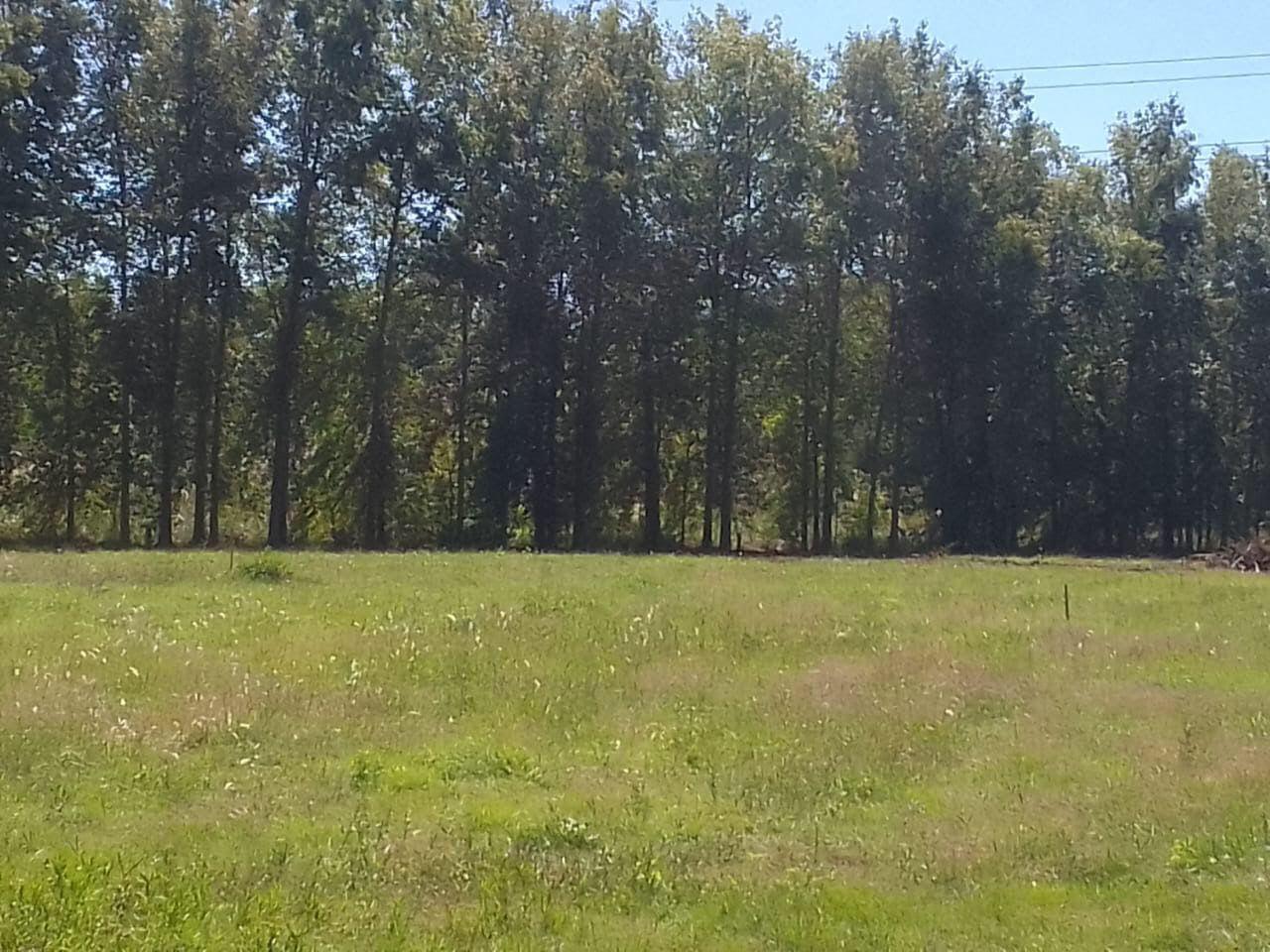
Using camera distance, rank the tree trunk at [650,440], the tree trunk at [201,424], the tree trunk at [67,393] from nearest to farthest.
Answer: the tree trunk at [67,393] → the tree trunk at [201,424] → the tree trunk at [650,440]

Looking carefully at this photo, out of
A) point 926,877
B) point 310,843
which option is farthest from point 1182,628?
point 310,843

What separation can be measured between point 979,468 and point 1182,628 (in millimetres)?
28035

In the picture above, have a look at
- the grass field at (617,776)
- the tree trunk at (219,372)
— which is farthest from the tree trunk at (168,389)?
the grass field at (617,776)

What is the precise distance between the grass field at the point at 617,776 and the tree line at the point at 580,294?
891 inches

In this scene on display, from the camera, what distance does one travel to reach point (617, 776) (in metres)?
10.1

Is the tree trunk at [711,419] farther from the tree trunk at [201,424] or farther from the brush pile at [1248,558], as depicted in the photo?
the tree trunk at [201,424]

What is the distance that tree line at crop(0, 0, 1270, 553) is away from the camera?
124ft

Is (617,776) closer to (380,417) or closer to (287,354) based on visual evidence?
(287,354)

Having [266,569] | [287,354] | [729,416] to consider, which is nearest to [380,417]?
[287,354]

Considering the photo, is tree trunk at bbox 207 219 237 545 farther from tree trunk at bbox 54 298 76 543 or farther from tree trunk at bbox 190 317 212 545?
tree trunk at bbox 54 298 76 543

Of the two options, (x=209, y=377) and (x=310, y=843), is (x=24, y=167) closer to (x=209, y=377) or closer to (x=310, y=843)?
(x=209, y=377)

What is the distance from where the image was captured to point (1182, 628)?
18.0 metres

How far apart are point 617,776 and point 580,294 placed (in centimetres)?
3294

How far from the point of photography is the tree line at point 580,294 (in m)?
37.9
